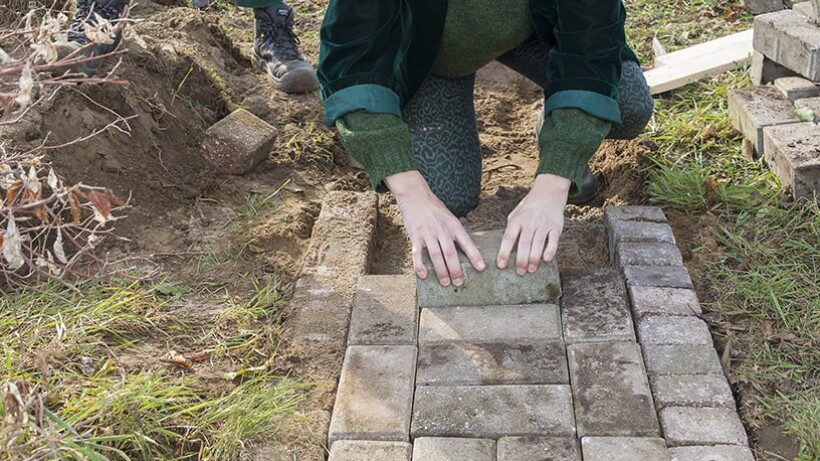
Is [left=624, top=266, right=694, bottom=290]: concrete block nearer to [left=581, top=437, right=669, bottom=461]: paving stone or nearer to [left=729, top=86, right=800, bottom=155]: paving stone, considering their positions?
[left=581, top=437, right=669, bottom=461]: paving stone

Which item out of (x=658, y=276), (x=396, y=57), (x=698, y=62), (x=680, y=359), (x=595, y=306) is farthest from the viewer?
(x=698, y=62)

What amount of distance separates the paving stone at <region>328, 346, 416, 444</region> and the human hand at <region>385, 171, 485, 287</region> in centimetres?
24

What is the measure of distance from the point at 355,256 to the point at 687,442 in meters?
1.26

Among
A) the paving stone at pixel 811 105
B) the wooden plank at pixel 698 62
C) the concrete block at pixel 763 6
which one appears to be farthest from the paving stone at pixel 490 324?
the concrete block at pixel 763 6

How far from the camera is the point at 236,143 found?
3.47m

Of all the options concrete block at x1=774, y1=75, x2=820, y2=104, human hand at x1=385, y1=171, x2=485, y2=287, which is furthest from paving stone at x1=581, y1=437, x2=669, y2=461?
concrete block at x1=774, y1=75, x2=820, y2=104

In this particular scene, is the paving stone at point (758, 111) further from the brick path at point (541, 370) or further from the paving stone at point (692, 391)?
the paving stone at point (692, 391)

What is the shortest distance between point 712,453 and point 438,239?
3.00 ft

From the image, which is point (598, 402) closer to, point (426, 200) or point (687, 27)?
point (426, 200)

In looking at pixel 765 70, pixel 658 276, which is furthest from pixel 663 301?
pixel 765 70

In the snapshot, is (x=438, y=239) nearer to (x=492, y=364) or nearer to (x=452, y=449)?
(x=492, y=364)

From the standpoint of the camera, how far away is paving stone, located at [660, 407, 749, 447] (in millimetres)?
2168

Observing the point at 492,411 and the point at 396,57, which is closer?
the point at 492,411

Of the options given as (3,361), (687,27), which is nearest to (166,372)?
(3,361)
